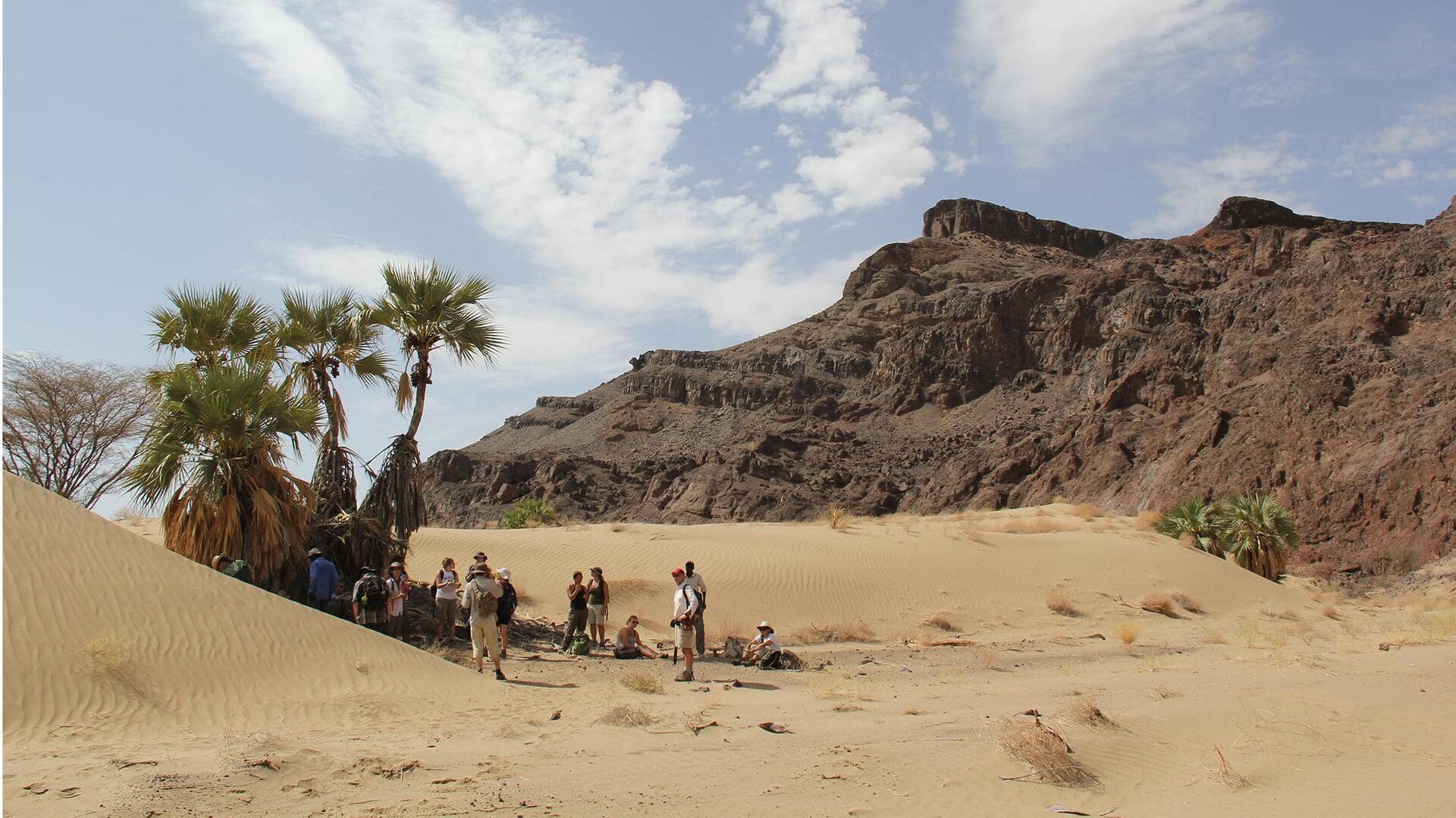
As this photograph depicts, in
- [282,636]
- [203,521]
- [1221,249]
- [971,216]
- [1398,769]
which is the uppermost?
[971,216]

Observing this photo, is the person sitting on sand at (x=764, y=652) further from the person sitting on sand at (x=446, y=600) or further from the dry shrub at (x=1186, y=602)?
the dry shrub at (x=1186, y=602)

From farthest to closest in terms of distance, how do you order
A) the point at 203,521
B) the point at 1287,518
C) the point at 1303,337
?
the point at 1303,337 < the point at 1287,518 < the point at 203,521

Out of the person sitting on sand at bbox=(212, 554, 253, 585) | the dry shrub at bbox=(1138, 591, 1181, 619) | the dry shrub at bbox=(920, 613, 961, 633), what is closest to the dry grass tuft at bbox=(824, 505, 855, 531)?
the dry shrub at bbox=(920, 613, 961, 633)

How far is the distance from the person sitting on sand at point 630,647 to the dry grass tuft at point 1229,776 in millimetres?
9239

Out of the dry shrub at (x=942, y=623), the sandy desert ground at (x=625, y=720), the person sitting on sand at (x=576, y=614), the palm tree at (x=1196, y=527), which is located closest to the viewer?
the sandy desert ground at (x=625, y=720)

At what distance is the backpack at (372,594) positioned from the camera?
44.5 ft

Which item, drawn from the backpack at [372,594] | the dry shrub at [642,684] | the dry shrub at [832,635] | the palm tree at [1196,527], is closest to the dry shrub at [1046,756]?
the dry shrub at [642,684]

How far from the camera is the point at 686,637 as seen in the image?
12836 millimetres

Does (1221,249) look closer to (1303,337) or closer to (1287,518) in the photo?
(1303,337)

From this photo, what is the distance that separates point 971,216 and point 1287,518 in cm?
11280

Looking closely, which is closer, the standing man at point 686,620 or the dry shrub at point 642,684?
the dry shrub at point 642,684

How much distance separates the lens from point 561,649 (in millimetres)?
15539

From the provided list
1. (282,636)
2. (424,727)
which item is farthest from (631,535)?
(424,727)

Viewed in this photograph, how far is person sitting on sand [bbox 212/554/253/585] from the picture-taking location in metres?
13.2
